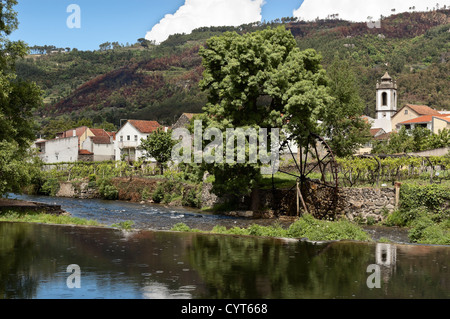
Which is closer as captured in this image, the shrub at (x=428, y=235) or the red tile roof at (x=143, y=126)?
the shrub at (x=428, y=235)

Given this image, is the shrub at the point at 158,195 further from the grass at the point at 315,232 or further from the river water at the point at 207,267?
the river water at the point at 207,267

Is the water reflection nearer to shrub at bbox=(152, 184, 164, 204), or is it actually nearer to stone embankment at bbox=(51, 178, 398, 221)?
stone embankment at bbox=(51, 178, 398, 221)

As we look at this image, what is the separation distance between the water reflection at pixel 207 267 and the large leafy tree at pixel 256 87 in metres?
18.9

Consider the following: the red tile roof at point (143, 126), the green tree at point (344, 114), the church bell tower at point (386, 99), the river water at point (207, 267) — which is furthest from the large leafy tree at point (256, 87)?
the church bell tower at point (386, 99)

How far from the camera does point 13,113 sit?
35.0 meters

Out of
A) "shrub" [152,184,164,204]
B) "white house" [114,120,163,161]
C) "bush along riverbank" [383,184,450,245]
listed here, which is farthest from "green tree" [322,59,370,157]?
"white house" [114,120,163,161]

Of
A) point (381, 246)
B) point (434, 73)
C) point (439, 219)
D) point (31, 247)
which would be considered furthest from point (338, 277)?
point (434, 73)

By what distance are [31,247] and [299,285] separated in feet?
34.7

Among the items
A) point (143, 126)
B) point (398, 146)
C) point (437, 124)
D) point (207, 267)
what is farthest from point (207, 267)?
point (437, 124)

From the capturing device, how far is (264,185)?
1907 inches

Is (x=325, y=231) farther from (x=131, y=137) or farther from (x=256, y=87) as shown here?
(x=131, y=137)

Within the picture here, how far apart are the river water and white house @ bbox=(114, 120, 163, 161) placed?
Answer: 72.8m

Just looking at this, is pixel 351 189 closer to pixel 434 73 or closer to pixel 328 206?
pixel 328 206

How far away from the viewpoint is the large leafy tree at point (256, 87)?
1639 inches
